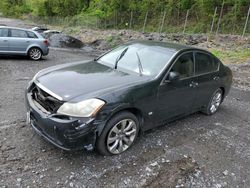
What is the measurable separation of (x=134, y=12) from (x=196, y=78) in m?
30.6

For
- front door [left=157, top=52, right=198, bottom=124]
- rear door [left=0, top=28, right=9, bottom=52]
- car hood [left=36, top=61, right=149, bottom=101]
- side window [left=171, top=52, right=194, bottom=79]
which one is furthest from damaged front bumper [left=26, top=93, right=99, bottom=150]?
rear door [left=0, top=28, right=9, bottom=52]

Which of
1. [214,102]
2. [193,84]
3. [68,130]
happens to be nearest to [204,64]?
[193,84]

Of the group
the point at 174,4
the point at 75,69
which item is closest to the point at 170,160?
the point at 75,69

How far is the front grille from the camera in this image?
3.53 m

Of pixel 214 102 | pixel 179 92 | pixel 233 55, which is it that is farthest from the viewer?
pixel 233 55

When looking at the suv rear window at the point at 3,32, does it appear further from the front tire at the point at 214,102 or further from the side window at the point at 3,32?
the front tire at the point at 214,102

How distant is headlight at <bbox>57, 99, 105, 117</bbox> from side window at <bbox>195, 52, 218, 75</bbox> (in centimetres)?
237

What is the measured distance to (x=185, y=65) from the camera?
4.78 meters

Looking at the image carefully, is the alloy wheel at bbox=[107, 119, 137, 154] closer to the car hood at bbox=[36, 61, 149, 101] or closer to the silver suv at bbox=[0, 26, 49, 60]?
the car hood at bbox=[36, 61, 149, 101]

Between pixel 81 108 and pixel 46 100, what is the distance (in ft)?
2.02

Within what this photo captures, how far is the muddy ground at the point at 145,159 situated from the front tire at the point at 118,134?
14 centimetres

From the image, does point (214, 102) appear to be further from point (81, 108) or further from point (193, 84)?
point (81, 108)

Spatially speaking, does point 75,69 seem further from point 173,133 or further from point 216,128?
point 216,128

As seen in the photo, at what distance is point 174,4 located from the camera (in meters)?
29.8
